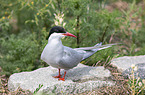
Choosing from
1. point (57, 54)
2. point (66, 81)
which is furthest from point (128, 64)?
point (57, 54)

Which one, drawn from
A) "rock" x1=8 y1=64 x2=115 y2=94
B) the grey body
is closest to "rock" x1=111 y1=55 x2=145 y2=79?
"rock" x1=8 y1=64 x2=115 y2=94

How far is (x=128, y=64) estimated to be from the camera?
3.53 m

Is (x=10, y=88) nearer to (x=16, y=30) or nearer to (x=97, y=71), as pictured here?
(x=97, y=71)

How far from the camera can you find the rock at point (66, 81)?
287cm

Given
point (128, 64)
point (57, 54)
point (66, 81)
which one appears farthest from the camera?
point (128, 64)

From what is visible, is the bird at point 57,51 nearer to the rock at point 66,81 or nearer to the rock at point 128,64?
the rock at point 66,81

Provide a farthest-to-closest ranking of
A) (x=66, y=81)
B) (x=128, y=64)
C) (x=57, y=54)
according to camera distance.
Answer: (x=128, y=64) → (x=66, y=81) → (x=57, y=54)

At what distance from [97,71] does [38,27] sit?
1.90 metres

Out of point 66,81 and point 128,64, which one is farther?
point 128,64

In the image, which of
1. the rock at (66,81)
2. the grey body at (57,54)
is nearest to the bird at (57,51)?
the grey body at (57,54)

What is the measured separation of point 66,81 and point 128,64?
1.22 metres

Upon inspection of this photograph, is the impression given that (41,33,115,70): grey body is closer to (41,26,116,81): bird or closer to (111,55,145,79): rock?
(41,26,116,81): bird

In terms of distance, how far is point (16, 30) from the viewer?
5934mm

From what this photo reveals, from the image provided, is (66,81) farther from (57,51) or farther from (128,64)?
(128,64)
